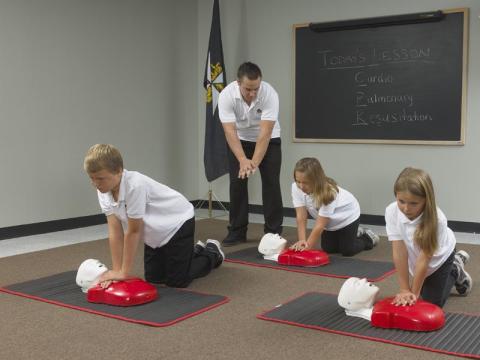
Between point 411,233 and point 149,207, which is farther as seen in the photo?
point 149,207

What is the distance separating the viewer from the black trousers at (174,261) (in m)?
2.94

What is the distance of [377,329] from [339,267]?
1.04 metres

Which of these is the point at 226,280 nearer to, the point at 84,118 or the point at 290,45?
the point at 84,118

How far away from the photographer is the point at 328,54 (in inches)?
199

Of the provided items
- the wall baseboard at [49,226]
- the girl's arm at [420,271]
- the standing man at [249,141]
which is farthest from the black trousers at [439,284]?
the wall baseboard at [49,226]

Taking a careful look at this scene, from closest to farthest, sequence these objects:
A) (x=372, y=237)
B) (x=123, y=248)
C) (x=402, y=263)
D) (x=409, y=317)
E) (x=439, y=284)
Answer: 1. (x=409, y=317)
2. (x=402, y=263)
3. (x=439, y=284)
4. (x=123, y=248)
5. (x=372, y=237)

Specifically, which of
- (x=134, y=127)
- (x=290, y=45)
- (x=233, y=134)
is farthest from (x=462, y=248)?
(x=134, y=127)

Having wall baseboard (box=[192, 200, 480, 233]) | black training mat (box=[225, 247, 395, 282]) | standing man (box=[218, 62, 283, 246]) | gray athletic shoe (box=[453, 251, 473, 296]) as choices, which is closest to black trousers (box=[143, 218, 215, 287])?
black training mat (box=[225, 247, 395, 282])

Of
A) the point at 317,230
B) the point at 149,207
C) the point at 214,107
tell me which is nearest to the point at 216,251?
the point at 317,230

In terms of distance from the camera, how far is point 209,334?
2.29 metres

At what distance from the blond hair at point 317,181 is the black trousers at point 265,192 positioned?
0.65 meters

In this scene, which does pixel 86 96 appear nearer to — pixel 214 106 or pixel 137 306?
pixel 214 106

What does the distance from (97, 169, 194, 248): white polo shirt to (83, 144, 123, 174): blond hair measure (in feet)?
0.40

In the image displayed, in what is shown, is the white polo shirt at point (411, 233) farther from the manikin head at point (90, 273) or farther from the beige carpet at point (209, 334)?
the manikin head at point (90, 273)
